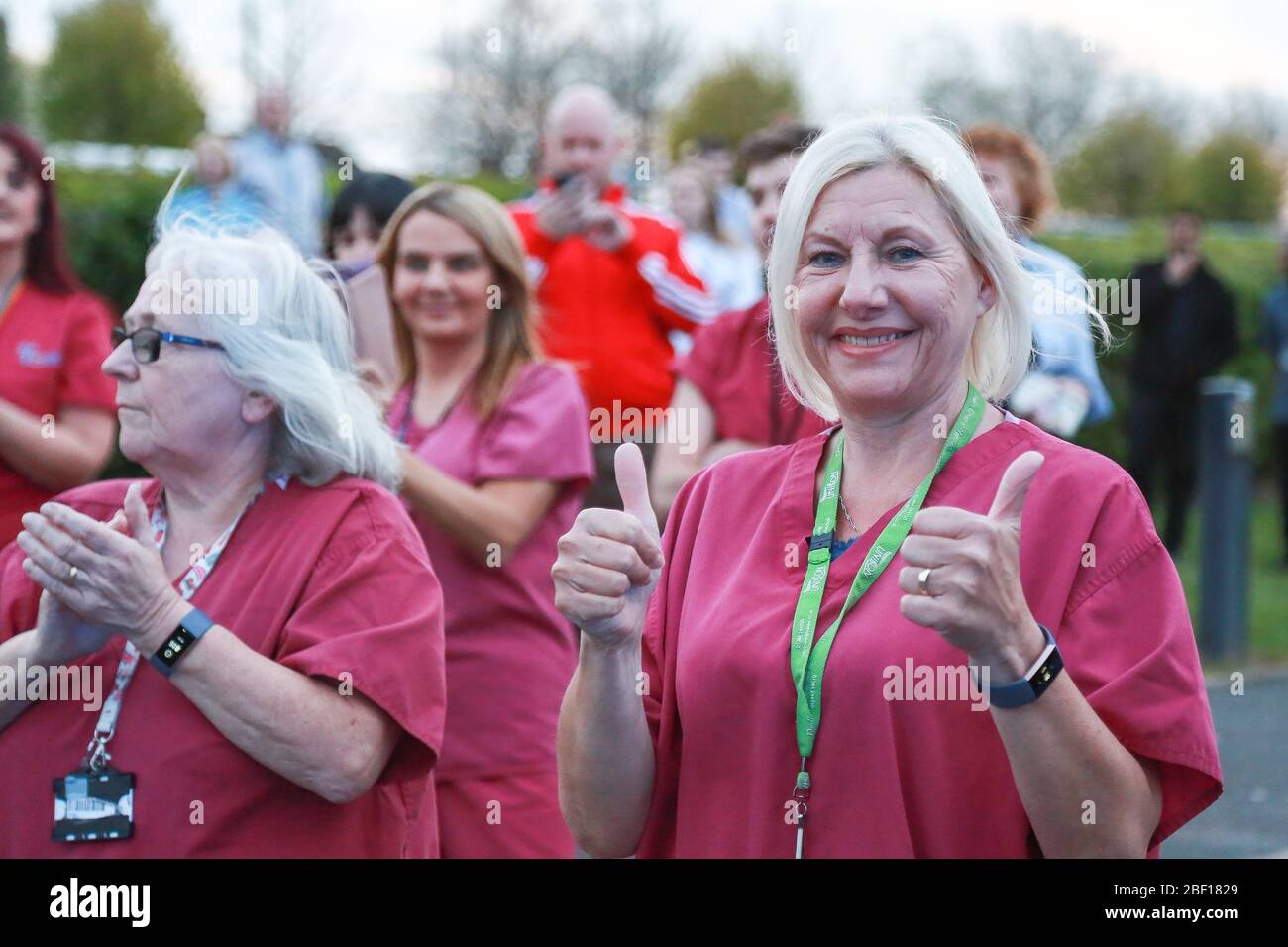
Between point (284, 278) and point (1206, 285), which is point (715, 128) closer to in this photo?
point (1206, 285)

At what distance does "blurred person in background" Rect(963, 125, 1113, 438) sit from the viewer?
457 centimetres

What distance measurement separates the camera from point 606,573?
2295 millimetres

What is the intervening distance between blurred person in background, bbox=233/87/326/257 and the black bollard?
5383mm

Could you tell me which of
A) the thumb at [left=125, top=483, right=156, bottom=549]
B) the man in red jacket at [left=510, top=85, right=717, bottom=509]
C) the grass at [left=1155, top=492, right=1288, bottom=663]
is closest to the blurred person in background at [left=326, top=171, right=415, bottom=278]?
the man in red jacket at [left=510, top=85, right=717, bottom=509]

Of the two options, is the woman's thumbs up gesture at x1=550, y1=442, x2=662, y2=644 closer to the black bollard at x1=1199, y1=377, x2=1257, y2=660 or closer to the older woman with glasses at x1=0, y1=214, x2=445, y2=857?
the older woman with glasses at x1=0, y1=214, x2=445, y2=857

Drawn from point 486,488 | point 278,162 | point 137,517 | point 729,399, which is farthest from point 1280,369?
point 137,517

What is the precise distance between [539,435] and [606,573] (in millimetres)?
1658

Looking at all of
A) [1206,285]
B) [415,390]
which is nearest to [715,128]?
[1206,285]

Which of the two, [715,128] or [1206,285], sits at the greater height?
[715,128]

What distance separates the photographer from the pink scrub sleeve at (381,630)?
9.18 feet

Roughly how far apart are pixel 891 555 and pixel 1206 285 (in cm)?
1027

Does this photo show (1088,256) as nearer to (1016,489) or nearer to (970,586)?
(1016,489)

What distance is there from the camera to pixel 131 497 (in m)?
2.79

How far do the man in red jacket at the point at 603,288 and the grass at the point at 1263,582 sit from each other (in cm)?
273
